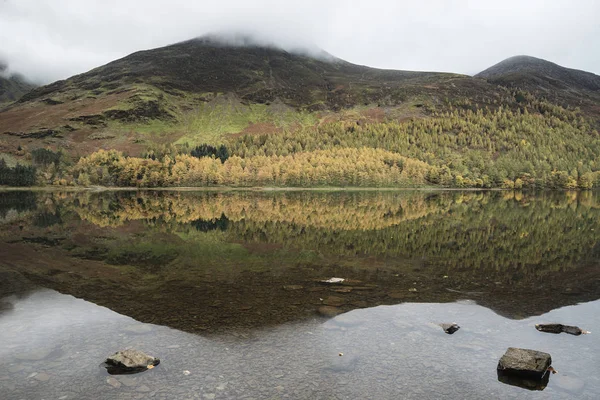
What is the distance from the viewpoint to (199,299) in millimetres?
19781

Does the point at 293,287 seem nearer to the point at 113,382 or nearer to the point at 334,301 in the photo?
the point at 334,301

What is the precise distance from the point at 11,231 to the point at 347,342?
47142 mm

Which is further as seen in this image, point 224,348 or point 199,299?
point 199,299

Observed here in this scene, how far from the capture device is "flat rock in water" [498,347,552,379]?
475 inches

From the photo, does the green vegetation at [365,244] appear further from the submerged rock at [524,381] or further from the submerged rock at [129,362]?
the submerged rock at [129,362]

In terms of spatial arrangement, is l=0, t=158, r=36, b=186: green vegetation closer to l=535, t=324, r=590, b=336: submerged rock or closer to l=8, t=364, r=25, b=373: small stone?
l=8, t=364, r=25, b=373: small stone

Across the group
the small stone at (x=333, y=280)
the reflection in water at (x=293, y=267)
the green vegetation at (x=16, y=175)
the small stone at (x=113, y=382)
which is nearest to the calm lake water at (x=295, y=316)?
the small stone at (x=113, y=382)

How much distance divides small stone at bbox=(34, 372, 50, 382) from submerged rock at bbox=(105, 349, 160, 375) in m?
1.62

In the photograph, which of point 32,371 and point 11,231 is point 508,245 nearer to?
point 32,371

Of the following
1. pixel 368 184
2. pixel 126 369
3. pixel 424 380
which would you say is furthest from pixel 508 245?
pixel 368 184

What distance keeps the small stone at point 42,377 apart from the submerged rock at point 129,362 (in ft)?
5.32

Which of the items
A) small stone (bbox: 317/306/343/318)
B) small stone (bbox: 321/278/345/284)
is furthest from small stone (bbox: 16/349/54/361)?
small stone (bbox: 321/278/345/284)

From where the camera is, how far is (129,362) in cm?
1243

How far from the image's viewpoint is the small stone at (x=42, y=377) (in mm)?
11898
